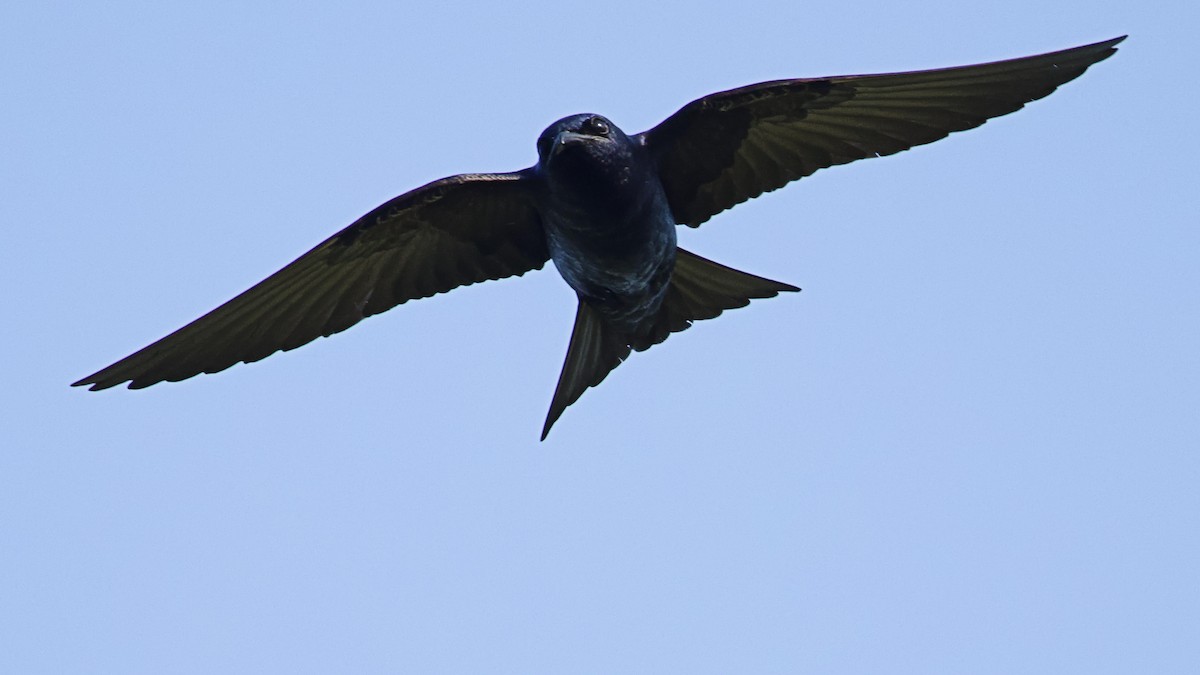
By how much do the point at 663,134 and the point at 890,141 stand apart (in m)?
1.25

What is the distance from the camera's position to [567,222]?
37.6 feet

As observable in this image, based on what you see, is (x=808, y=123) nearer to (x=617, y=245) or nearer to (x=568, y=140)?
(x=617, y=245)

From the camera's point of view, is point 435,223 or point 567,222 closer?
point 567,222

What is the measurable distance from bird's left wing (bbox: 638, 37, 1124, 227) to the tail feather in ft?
1.06

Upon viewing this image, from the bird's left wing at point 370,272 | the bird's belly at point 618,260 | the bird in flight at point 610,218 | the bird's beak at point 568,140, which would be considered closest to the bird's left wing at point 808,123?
the bird in flight at point 610,218

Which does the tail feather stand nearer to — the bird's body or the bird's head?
the bird's body

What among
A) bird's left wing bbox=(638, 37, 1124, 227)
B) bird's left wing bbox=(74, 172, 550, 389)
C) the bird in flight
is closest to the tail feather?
the bird in flight

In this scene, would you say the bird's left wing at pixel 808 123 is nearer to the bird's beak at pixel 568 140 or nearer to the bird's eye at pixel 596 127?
the bird's eye at pixel 596 127

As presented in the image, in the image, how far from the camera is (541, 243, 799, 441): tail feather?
39.6 feet

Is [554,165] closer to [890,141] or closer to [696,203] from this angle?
[696,203]

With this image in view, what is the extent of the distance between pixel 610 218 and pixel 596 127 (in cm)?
48

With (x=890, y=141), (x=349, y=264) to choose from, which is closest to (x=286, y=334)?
(x=349, y=264)

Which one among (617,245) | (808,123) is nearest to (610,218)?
(617,245)

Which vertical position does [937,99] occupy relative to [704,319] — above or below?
above
